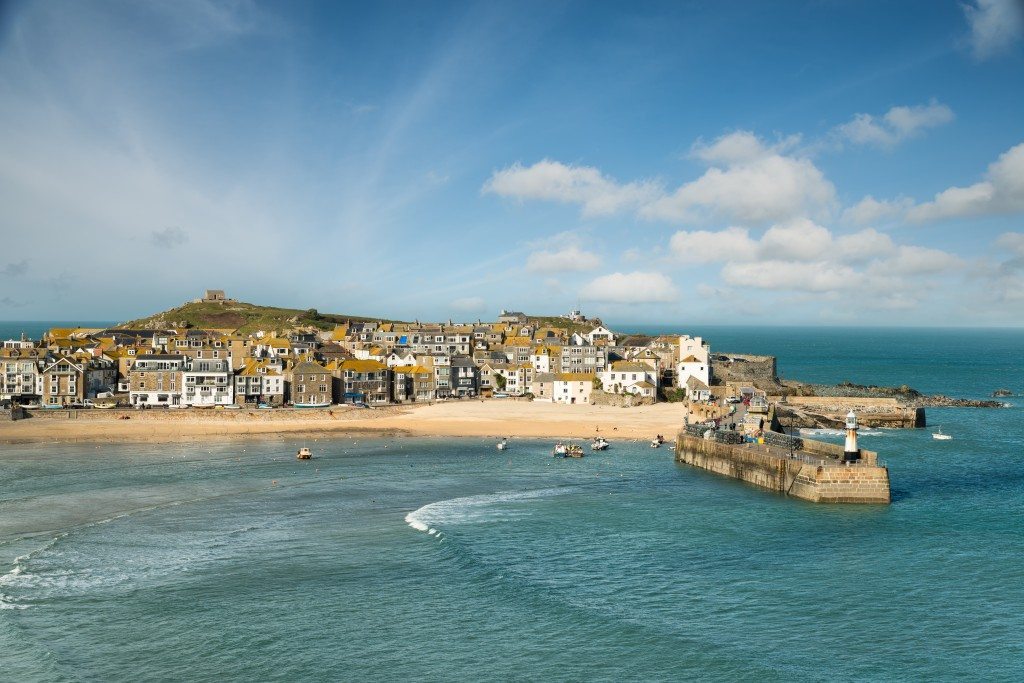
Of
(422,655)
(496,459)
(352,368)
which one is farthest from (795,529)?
(352,368)

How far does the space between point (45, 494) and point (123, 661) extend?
26.0 m

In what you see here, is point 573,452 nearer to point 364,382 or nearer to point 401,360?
point 364,382

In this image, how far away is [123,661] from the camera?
21906mm

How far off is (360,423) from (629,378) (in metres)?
35.2

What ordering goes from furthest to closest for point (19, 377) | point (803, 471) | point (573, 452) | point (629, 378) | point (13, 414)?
point (629, 378)
point (19, 377)
point (13, 414)
point (573, 452)
point (803, 471)

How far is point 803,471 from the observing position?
4334 centimetres

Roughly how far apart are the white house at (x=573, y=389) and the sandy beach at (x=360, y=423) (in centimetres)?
848

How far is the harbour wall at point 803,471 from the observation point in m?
41.9

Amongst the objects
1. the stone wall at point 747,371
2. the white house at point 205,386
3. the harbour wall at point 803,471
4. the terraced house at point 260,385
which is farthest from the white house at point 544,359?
the harbour wall at point 803,471

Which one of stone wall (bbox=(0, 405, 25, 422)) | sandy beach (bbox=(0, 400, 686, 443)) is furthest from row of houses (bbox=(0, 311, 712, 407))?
stone wall (bbox=(0, 405, 25, 422))

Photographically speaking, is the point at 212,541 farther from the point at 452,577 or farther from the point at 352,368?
the point at 352,368

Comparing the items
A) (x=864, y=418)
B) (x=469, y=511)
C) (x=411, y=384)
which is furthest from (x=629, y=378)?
(x=469, y=511)

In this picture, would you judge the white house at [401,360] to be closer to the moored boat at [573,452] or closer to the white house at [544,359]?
the white house at [544,359]

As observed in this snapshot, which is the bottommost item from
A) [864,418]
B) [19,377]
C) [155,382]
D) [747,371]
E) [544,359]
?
[864,418]
